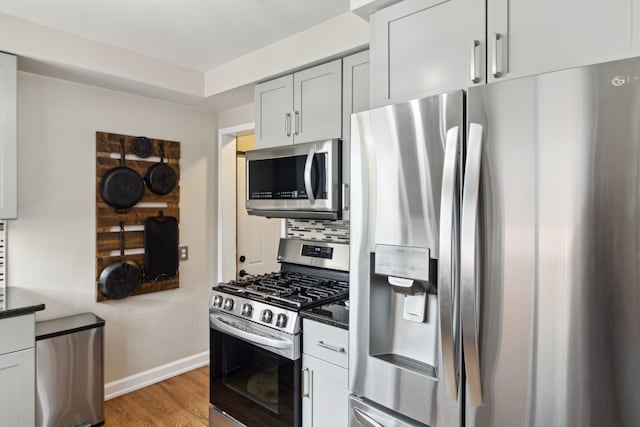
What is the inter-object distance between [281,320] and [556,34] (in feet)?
5.55

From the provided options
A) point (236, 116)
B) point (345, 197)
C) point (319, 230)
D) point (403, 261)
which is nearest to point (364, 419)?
point (403, 261)

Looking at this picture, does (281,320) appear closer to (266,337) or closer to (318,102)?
(266,337)

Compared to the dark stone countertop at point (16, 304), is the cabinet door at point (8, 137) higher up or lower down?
higher up

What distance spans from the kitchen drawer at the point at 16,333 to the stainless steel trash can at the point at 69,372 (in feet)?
0.91

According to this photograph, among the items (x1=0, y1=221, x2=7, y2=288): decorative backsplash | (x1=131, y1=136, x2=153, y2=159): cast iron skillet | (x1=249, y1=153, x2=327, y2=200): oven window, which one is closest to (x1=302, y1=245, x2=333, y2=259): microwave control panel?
(x1=249, y1=153, x2=327, y2=200): oven window

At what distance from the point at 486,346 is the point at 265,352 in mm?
1337

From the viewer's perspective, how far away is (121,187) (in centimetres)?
291

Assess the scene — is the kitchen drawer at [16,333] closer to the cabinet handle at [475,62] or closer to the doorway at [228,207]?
the doorway at [228,207]

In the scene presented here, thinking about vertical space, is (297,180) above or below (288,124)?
below

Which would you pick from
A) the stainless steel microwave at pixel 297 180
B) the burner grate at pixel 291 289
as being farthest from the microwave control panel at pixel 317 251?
the stainless steel microwave at pixel 297 180

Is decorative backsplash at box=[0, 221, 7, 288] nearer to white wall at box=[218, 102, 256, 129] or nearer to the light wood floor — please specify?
the light wood floor

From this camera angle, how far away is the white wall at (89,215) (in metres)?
2.56

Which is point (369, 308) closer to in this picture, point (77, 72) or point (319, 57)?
point (319, 57)

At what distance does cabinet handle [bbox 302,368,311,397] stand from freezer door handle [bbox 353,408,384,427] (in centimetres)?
47
